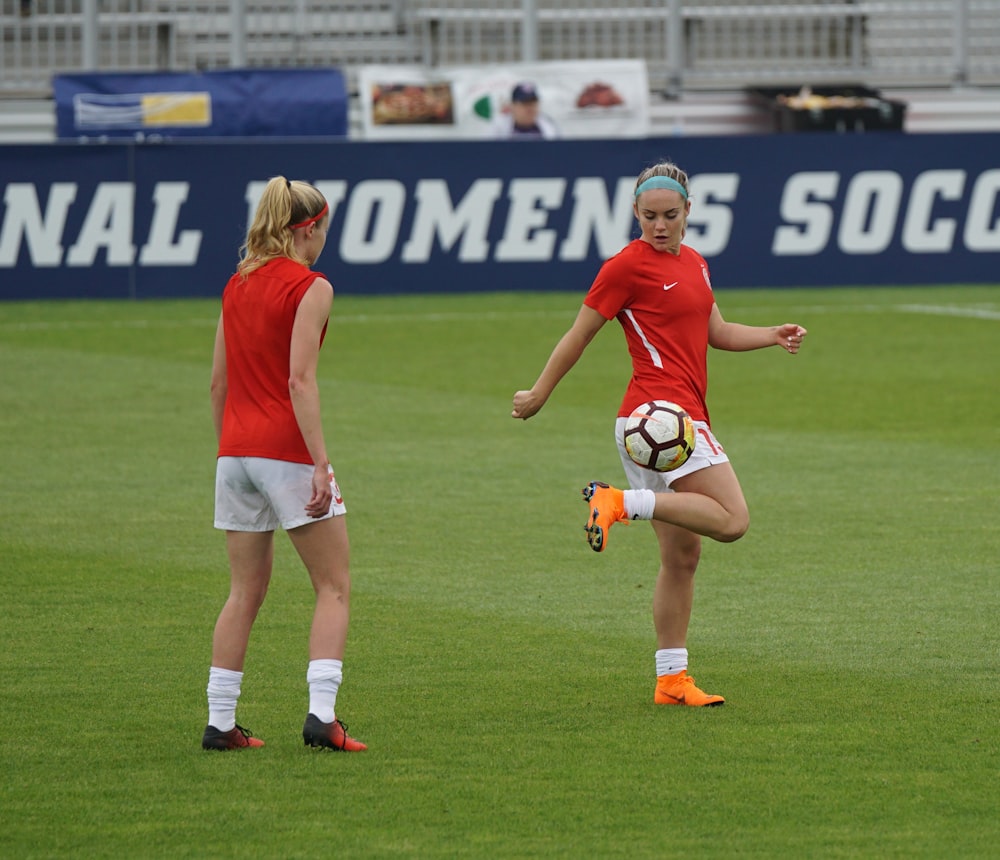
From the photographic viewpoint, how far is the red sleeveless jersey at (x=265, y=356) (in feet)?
18.1

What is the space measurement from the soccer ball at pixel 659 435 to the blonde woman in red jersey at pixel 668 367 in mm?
69

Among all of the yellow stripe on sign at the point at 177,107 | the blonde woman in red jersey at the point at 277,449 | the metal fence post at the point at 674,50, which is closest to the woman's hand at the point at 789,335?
the blonde woman in red jersey at the point at 277,449

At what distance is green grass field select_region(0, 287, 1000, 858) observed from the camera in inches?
199

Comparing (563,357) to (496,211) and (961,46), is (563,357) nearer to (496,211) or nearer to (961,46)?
(496,211)

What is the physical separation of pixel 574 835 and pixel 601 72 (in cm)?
2187

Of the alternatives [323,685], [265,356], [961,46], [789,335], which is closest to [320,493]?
[265,356]

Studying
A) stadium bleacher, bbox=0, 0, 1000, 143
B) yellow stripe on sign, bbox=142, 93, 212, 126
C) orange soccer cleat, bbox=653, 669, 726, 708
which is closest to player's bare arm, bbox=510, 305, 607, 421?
orange soccer cleat, bbox=653, 669, 726, 708

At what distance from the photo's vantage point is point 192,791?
5.29 m

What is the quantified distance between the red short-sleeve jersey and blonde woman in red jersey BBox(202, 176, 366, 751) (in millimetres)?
1153

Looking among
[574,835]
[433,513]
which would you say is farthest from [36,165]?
[574,835]

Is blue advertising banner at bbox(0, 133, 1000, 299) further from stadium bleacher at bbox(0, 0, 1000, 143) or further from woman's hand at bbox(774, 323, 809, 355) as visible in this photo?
woman's hand at bbox(774, 323, 809, 355)

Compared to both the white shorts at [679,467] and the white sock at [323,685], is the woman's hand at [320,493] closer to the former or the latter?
the white sock at [323,685]

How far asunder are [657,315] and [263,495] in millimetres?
1612

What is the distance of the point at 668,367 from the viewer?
20.6ft
